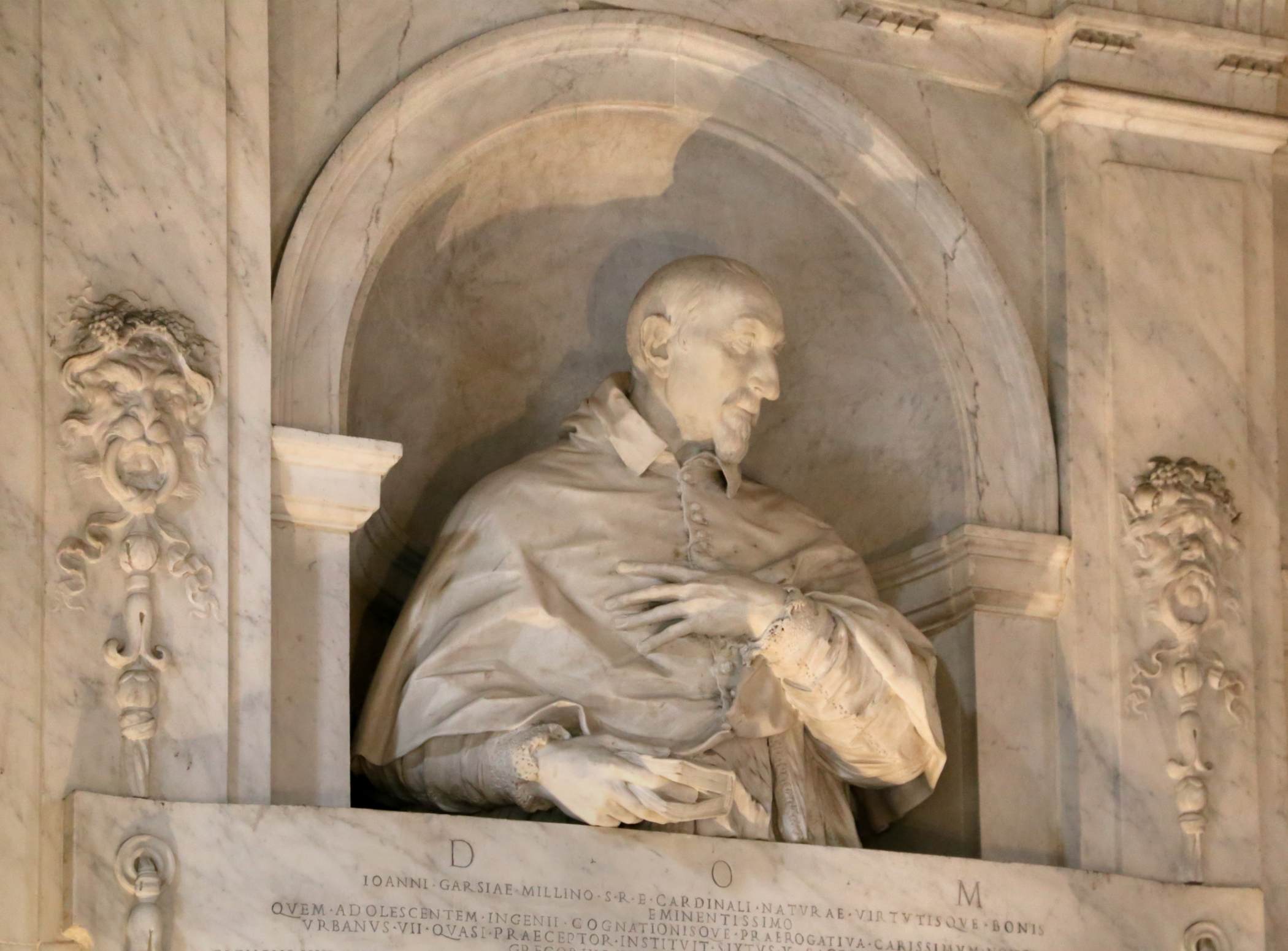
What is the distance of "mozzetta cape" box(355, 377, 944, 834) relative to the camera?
730 centimetres

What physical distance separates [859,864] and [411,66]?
2498 mm

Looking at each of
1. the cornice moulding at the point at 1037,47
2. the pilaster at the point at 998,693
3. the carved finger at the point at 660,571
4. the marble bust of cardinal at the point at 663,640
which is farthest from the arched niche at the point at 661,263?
the carved finger at the point at 660,571

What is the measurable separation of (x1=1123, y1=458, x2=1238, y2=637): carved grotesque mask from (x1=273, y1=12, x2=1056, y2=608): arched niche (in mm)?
280

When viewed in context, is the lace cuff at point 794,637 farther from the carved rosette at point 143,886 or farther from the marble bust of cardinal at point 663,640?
the carved rosette at point 143,886

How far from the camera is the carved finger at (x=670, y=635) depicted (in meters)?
7.36

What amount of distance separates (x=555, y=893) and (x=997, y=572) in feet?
5.87

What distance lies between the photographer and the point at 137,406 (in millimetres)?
6883

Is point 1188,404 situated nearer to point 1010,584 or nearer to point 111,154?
point 1010,584

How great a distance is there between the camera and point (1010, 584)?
7.98 meters

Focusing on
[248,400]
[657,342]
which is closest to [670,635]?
[657,342]

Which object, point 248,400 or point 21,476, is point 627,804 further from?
point 21,476

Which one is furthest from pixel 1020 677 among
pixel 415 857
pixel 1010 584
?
pixel 415 857

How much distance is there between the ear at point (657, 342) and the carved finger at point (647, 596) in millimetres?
722

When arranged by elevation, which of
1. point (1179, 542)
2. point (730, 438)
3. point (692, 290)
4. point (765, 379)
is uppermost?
point (692, 290)
